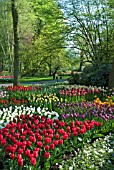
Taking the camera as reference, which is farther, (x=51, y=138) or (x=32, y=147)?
(x=51, y=138)

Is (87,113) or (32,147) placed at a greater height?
(87,113)

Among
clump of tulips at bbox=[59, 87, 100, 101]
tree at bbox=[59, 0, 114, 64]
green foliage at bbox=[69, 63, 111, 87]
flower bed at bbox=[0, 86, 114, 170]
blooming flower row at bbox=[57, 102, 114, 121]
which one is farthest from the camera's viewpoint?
tree at bbox=[59, 0, 114, 64]

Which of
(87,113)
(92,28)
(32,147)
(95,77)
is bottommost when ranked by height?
(32,147)

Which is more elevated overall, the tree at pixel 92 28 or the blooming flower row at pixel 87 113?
the tree at pixel 92 28

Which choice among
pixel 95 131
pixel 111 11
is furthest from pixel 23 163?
pixel 111 11

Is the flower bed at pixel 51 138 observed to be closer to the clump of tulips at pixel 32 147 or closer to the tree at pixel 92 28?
the clump of tulips at pixel 32 147

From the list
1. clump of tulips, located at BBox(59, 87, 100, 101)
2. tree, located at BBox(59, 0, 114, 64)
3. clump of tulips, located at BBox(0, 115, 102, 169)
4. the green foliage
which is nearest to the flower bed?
clump of tulips, located at BBox(0, 115, 102, 169)

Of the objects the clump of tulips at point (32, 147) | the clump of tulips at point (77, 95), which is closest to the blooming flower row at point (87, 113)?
the clump of tulips at point (32, 147)

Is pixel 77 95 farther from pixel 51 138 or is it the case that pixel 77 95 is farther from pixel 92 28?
pixel 92 28

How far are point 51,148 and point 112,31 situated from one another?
697 inches

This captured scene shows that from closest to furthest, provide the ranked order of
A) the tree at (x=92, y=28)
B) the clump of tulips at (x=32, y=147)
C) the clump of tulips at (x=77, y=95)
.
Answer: the clump of tulips at (x=32, y=147), the clump of tulips at (x=77, y=95), the tree at (x=92, y=28)

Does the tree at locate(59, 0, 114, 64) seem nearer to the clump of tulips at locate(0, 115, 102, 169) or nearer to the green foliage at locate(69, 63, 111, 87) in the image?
the green foliage at locate(69, 63, 111, 87)

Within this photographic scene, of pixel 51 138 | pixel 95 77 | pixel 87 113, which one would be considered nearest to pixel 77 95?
pixel 87 113

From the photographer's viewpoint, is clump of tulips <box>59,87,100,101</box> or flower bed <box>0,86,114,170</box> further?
clump of tulips <box>59,87,100,101</box>
